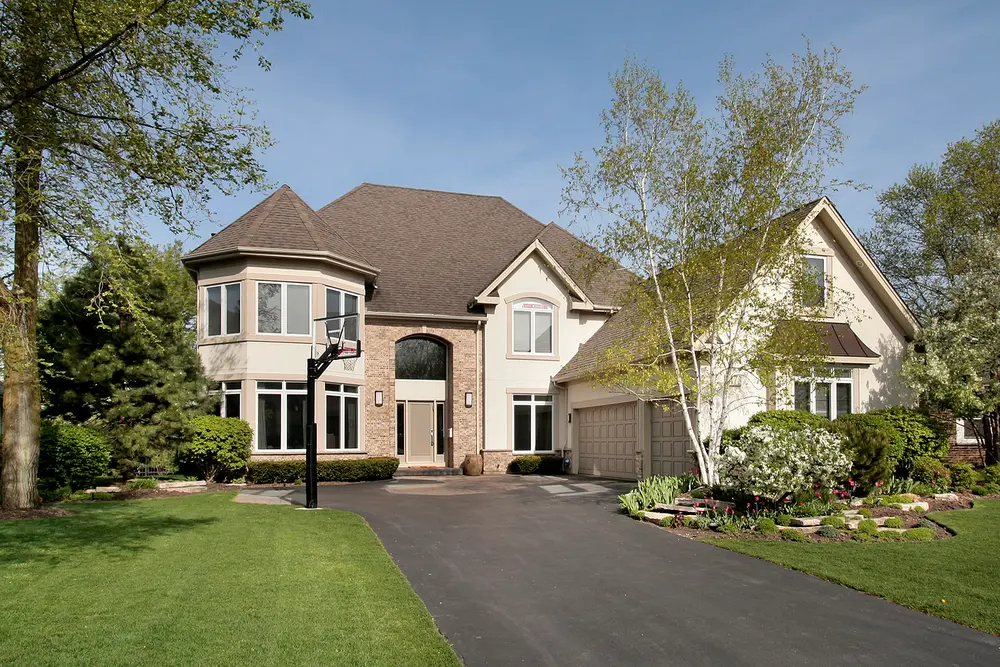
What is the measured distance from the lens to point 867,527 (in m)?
11.3

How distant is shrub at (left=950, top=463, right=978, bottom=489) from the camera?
16.0 metres

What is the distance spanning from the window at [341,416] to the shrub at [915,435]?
46.0 ft

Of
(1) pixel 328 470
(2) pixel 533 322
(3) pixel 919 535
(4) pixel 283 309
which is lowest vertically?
(1) pixel 328 470

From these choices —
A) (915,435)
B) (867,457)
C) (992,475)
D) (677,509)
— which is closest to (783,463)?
(677,509)

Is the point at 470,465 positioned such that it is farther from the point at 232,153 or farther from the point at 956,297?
the point at 232,153

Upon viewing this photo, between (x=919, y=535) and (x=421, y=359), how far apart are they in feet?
55.7

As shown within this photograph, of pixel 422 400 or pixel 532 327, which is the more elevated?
pixel 532 327

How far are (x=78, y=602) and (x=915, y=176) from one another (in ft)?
109

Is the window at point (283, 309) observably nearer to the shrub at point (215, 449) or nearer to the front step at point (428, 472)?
the shrub at point (215, 449)

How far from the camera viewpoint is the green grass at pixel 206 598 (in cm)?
595

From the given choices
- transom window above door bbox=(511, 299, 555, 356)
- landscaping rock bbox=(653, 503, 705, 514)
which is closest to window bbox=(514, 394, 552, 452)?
transom window above door bbox=(511, 299, 555, 356)

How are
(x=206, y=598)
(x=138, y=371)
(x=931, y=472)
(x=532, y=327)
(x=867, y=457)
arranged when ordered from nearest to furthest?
1. (x=206, y=598)
2. (x=867, y=457)
3. (x=931, y=472)
4. (x=138, y=371)
5. (x=532, y=327)

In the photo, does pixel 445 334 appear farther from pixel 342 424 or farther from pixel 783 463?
pixel 783 463

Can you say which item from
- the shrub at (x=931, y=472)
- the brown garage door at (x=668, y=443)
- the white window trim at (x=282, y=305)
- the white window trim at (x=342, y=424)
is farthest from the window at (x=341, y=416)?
the shrub at (x=931, y=472)
